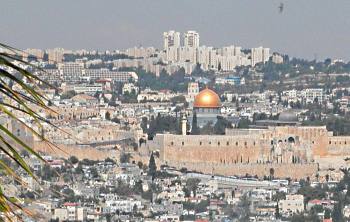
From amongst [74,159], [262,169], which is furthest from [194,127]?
[74,159]

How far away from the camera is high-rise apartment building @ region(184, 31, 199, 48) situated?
9681cm

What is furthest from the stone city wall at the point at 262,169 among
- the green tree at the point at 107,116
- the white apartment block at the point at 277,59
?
the white apartment block at the point at 277,59


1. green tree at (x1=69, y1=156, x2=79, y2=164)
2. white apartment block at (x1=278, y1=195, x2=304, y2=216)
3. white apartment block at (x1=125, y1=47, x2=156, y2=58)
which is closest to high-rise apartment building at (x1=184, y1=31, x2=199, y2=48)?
white apartment block at (x1=125, y1=47, x2=156, y2=58)

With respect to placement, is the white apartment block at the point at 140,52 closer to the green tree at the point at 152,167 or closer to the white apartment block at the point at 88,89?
the white apartment block at the point at 88,89

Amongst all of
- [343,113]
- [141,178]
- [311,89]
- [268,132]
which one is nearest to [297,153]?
[268,132]

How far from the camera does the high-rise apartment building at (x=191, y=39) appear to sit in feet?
318

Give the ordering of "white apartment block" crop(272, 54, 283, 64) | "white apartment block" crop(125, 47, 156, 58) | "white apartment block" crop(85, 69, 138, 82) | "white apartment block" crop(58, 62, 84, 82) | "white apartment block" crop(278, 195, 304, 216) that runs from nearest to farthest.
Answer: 1. "white apartment block" crop(278, 195, 304, 216)
2. "white apartment block" crop(58, 62, 84, 82)
3. "white apartment block" crop(85, 69, 138, 82)
4. "white apartment block" crop(272, 54, 283, 64)
5. "white apartment block" crop(125, 47, 156, 58)

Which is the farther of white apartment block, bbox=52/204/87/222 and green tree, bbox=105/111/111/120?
green tree, bbox=105/111/111/120

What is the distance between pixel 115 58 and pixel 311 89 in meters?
24.9

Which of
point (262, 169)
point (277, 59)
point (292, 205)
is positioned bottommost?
point (292, 205)

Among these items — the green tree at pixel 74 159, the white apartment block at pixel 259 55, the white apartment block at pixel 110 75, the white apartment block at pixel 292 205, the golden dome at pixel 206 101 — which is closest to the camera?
the white apartment block at pixel 292 205

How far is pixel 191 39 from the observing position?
319 feet

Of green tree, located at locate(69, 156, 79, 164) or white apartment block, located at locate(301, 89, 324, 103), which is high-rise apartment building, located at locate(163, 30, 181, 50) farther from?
green tree, located at locate(69, 156, 79, 164)

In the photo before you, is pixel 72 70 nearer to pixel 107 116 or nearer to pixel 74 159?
pixel 107 116
